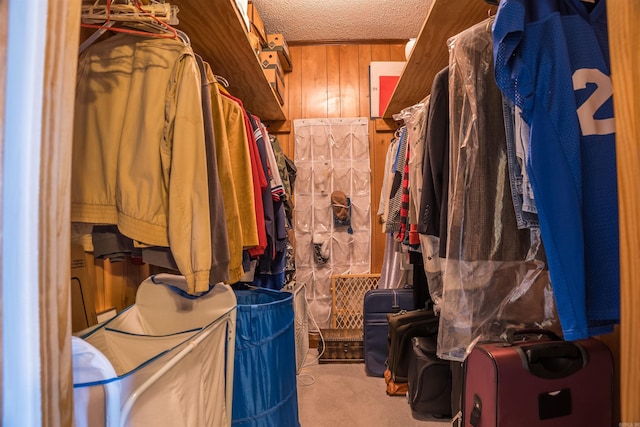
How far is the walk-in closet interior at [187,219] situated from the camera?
0.98 ft

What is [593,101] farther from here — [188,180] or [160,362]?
[160,362]

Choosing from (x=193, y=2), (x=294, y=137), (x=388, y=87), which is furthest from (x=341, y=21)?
(x=193, y=2)

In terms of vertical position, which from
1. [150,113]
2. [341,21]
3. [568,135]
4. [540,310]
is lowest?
[540,310]

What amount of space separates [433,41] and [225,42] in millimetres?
948

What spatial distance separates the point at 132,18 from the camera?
0.89 meters

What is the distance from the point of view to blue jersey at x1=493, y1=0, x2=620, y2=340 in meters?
0.69

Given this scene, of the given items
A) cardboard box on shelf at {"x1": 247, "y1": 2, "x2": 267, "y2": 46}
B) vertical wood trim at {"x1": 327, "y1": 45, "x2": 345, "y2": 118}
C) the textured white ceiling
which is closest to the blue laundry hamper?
cardboard box on shelf at {"x1": 247, "y1": 2, "x2": 267, "y2": 46}

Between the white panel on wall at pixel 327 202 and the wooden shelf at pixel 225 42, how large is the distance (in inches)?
28.0

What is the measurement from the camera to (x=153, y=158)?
0.89m

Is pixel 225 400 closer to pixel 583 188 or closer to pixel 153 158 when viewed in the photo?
pixel 153 158

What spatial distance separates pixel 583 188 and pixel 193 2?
1341mm

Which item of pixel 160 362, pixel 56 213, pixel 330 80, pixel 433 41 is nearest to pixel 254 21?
pixel 330 80

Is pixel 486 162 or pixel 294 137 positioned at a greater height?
pixel 294 137

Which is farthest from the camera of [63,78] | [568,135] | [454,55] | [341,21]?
[341,21]
